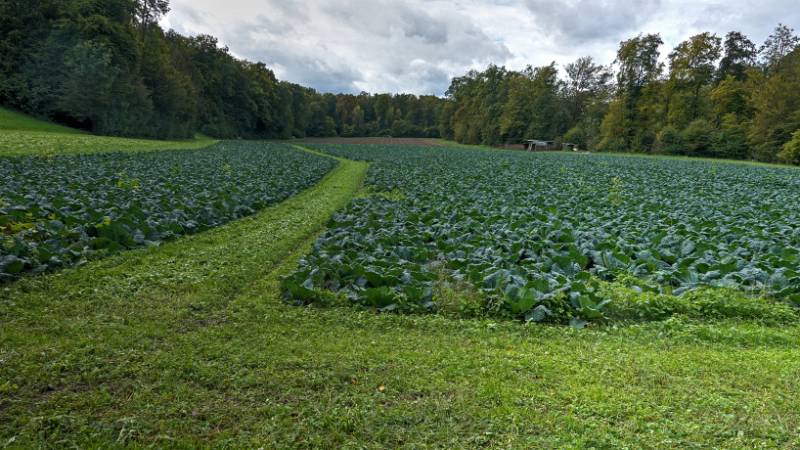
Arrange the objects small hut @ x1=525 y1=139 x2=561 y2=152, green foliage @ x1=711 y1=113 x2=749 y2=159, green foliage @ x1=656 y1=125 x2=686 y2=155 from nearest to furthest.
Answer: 1. green foliage @ x1=711 y1=113 x2=749 y2=159
2. green foliage @ x1=656 y1=125 x2=686 y2=155
3. small hut @ x1=525 y1=139 x2=561 y2=152

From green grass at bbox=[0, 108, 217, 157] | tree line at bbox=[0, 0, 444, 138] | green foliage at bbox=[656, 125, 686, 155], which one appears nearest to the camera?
green grass at bbox=[0, 108, 217, 157]

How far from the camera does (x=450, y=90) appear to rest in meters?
120

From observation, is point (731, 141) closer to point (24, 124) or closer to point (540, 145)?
point (540, 145)

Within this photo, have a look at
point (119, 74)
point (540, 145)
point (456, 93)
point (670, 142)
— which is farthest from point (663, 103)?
point (119, 74)

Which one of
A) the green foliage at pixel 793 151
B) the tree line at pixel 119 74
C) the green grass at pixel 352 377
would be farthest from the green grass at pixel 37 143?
the green foliage at pixel 793 151

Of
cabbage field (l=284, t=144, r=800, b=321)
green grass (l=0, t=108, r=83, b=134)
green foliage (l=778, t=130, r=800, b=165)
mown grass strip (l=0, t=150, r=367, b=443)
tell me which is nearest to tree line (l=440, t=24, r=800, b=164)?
green foliage (l=778, t=130, r=800, b=165)

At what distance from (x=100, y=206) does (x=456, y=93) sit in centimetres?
11061

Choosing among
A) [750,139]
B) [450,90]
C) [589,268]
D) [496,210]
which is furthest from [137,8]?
[450,90]

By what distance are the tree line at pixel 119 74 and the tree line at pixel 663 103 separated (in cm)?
4770

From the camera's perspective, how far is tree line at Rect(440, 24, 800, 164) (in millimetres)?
48000

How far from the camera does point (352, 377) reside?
416 centimetres

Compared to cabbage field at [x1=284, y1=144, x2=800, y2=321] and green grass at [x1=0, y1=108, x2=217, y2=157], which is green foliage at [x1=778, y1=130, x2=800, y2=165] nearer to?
cabbage field at [x1=284, y1=144, x2=800, y2=321]

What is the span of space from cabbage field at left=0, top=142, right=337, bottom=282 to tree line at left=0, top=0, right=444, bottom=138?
2823 centimetres

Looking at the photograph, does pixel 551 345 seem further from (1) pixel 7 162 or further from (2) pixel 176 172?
(1) pixel 7 162
